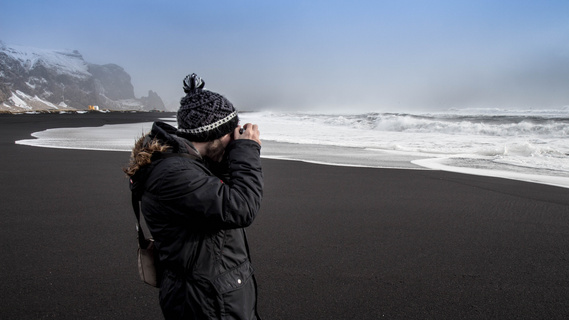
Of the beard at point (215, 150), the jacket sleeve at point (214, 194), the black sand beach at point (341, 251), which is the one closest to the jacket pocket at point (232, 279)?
the jacket sleeve at point (214, 194)

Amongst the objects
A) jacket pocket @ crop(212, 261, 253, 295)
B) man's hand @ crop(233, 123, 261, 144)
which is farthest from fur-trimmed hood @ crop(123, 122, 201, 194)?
jacket pocket @ crop(212, 261, 253, 295)

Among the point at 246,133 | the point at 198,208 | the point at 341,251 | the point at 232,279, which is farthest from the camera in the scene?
the point at 341,251

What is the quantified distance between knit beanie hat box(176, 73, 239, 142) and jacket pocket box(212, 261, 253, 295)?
64cm

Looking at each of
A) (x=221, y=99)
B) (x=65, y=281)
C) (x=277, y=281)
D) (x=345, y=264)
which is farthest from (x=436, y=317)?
(x=65, y=281)

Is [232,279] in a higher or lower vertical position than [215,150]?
lower

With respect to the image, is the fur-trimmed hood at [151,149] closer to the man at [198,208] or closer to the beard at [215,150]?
the man at [198,208]

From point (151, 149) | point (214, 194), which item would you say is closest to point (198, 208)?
point (214, 194)


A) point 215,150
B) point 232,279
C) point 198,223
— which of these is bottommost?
point 232,279

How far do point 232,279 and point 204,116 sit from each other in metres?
0.77

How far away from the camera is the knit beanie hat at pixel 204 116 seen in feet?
5.78

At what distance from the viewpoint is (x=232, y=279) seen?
171 cm

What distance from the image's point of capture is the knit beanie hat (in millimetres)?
1762

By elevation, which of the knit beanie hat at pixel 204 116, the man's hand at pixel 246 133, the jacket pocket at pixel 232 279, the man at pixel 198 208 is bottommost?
the jacket pocket at pixel 232 279

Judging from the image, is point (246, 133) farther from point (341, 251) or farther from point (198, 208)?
point (341, 251)
